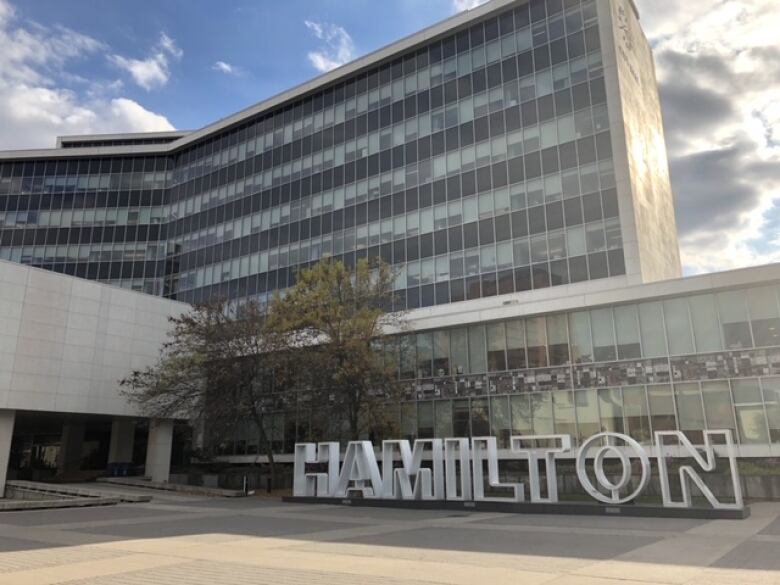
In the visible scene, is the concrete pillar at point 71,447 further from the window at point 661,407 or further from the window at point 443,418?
the window at point 661,407

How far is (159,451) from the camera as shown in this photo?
42312 millimetres

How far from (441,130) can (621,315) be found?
23.0m

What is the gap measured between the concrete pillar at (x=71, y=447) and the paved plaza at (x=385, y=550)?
31.7 m

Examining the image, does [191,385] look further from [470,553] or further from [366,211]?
[470,553]

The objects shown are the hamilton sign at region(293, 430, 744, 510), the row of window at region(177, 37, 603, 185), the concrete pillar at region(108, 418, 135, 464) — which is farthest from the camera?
the concrete pillar at region(108, 418, 135, 464)

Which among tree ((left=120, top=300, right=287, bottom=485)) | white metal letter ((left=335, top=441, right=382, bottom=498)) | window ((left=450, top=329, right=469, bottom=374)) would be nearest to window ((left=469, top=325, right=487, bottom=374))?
window ((left=450, top=329, right=469, bottom=374))

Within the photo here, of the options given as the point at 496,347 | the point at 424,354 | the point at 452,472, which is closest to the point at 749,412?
the point at 496,347

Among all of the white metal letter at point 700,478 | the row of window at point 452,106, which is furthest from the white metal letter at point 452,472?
the row of window at point 452,106

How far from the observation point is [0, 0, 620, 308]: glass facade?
41625 millimetres

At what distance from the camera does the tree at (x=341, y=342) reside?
32800mm

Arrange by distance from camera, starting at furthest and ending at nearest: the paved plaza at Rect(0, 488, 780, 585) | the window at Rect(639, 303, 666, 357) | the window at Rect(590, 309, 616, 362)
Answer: the window at Rect(590, 309, 616, 362), the window at Rect(639, 303, 666, 357), the paved plaza at Rect(0, 488, 780, 585)

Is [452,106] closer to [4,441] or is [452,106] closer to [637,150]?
[637,150]

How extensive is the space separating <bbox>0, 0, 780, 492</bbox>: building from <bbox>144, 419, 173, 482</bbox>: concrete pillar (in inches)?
289

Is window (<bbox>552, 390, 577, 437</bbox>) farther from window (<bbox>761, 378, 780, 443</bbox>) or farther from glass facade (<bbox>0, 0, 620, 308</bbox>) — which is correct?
window (<bbox>761, 378, 780, 443</bbox>)
